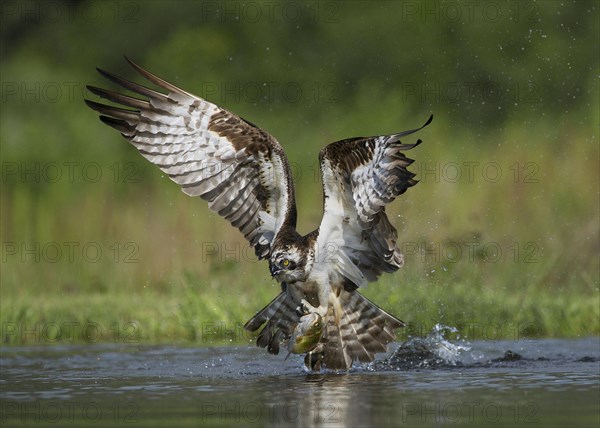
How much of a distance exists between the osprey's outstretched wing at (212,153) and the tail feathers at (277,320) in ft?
1.63

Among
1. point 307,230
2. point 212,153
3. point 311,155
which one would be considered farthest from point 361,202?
point 311,155

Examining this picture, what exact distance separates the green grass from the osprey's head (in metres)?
1.83

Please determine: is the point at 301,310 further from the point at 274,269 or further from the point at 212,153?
the point at 212,153

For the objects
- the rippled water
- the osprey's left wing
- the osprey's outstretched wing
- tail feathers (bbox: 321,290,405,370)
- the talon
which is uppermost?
the osprey's outstretched wing

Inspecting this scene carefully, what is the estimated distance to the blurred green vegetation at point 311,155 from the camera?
38.4ft

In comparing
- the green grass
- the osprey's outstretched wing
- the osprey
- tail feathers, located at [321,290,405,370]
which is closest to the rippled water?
tail feathers, located at [321,290,405,370]

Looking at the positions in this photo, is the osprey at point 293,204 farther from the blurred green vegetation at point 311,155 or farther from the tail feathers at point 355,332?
the blurred green vegetation at point 311,155

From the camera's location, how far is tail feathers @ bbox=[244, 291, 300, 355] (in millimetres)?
9703

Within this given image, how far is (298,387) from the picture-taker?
8.41 m

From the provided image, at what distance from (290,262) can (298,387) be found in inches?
45.0

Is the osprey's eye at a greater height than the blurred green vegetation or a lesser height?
lesser

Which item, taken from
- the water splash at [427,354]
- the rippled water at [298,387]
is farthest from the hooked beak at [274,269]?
the water splash at [427,354]

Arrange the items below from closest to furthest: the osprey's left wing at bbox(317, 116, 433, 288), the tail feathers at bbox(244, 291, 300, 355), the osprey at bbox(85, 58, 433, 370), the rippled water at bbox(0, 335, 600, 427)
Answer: the rippled water at bbox(0, 335, 600, 427)
the osprey's left wing at bbox(317, 116, 433, 288)
the osprey at bbox(85, 58, 433, 370)
the tail feathers at bbox(244, 291, 300, 355)

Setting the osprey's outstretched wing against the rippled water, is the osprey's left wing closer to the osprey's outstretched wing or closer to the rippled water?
the osprey's outstretched wing
